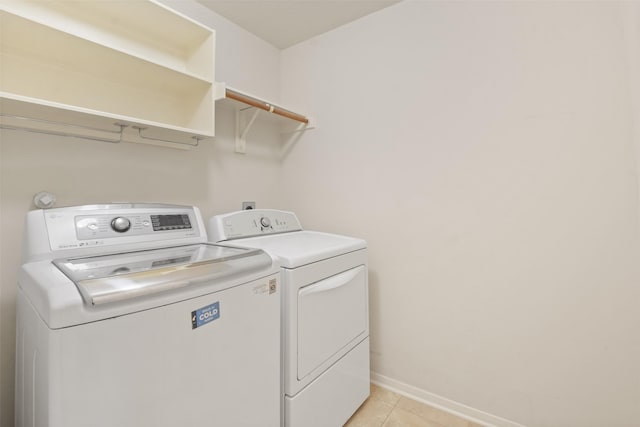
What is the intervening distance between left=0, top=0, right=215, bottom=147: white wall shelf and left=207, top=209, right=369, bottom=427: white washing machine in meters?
0.62

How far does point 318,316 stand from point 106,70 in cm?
143

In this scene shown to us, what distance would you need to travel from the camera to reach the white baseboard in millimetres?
1459

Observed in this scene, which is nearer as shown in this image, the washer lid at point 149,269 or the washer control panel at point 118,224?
the washer lid at point 149,269

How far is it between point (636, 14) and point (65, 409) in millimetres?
2237

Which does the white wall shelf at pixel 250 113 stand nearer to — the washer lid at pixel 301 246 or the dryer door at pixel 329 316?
the washer lid at pixel 301 246

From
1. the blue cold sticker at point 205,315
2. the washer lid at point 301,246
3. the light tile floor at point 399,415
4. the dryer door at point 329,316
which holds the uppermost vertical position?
the washer lid at point 301,246

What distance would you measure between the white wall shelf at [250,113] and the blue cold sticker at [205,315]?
3.45ft

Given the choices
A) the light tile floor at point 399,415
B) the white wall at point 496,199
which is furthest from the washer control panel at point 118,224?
the light tile floor at point 399,415

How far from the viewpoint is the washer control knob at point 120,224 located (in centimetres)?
110

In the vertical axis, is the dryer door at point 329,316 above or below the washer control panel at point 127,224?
below

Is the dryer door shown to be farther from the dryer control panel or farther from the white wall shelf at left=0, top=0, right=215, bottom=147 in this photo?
the white wall shelf at left=0, top=0, right=215, bottom=147

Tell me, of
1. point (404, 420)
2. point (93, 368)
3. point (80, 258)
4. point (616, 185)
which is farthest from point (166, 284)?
point (616, 185)

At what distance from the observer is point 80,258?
96 centimetres

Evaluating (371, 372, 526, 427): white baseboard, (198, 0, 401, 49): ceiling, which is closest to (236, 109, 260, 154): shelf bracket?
(198, 0, 401, 49): ceiling
